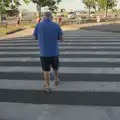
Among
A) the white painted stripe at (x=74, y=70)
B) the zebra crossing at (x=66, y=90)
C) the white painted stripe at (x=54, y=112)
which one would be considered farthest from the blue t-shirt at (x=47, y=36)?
the white painted stripe at (x=74, y=70)

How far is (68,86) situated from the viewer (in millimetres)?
8062

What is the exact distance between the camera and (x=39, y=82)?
856 centimetres

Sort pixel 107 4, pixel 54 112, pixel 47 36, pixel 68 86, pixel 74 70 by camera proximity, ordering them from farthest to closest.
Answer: pixel 107 4 < pixel 74 70 < pixel 68 86 < pixel 47 36 < pixel 54 112

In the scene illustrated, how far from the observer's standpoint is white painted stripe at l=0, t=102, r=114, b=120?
6.00 meters

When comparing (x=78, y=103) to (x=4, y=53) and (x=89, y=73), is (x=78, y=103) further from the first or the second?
(x=4, y=53)

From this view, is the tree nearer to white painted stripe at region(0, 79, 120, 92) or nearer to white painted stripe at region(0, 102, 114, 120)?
white painted stripe at region(0, 79, 120, 92)

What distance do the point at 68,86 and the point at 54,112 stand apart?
1812 millimetres

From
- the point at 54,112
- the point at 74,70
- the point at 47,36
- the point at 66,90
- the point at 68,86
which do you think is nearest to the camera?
the point at 54,112

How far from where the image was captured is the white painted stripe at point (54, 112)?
236 inches

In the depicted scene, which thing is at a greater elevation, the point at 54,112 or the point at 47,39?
the point at 47,39

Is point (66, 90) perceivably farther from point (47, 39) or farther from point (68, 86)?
point (47, 39)

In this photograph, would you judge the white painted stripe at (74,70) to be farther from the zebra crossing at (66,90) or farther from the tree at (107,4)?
the tree at (107,4)

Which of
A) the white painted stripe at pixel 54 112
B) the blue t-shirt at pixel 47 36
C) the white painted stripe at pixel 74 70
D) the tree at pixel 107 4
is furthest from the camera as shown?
the tree at pixel 107 4

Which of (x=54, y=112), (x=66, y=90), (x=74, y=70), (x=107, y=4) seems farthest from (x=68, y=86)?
(x=107, y=4)
